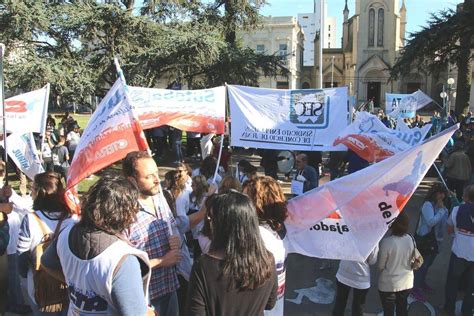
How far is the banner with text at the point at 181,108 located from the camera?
5.68m

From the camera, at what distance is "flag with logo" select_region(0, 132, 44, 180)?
710 cm

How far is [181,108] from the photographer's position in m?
5.85

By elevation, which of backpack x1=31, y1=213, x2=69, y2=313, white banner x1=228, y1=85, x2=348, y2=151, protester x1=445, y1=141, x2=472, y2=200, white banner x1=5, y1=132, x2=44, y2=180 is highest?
white banner x1=228, y1=85, x2=348, y2=151

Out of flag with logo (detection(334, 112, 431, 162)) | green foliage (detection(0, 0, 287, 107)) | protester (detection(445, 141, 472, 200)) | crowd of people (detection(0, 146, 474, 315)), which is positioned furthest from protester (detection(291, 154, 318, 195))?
green foliage (detection(0, 0, 287, 107))

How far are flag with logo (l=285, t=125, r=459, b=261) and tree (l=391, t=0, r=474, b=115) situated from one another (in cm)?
2219

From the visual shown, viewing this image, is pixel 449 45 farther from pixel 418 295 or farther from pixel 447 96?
pixel 418 295

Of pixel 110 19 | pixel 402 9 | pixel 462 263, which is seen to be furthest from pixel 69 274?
pixel 402 9

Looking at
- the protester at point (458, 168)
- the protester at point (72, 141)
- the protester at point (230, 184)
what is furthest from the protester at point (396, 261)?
the protester at point (72, 141)

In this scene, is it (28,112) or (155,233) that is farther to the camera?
(28,112)

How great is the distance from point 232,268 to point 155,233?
100 centimetres

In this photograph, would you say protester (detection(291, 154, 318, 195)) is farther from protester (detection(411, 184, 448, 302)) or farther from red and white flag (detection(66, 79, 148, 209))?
red and white flag (detection(66, 79, 148, 209))

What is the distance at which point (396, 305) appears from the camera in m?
4.55

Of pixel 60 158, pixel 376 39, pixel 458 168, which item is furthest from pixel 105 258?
pixel 376 39

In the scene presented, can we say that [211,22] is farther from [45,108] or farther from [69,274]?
[69,274]
